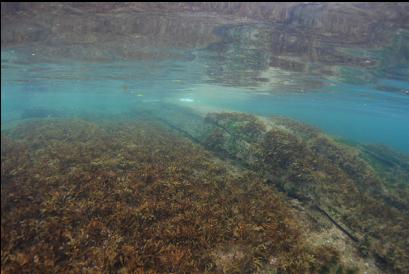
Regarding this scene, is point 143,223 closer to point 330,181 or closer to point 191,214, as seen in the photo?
point 191,214

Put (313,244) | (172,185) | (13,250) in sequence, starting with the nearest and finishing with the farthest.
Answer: (13,250)
(313,244)
(172,185)

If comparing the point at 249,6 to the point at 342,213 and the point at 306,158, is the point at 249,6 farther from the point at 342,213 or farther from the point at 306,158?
the point at 342,213

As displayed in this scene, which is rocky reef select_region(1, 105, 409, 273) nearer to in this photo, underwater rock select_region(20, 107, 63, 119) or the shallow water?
the shallow water

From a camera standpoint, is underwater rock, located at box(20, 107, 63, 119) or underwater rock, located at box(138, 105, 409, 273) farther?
underwater rock, located at box(20, 107, 63, 119)

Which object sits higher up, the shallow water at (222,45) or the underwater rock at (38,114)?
the shallow water at (222,45)

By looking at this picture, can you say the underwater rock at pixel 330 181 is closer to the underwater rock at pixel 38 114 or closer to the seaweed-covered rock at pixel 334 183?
the seaweed-covered rock at pixel 334 183

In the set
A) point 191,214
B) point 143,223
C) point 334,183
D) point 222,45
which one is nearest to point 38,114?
point 222,45

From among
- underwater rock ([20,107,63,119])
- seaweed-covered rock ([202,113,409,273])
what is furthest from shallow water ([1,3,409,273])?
underwater rock ([20,107,63,119])

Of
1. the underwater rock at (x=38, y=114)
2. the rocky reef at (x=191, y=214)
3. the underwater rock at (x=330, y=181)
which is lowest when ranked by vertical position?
the underwater rock at (x=38, y=114)

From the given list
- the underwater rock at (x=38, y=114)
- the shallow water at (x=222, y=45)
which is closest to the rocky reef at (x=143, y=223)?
the shallow water at (x=222, y=45)

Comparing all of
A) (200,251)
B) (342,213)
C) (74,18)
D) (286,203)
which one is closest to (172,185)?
(200,251)

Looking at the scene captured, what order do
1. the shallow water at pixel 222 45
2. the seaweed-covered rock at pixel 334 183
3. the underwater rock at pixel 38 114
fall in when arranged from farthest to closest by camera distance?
1. the underwater rock at pixel 38 114
2. the shallow water at pixel 222 45
3. the seaweed-covered rock at pixel 334 183
